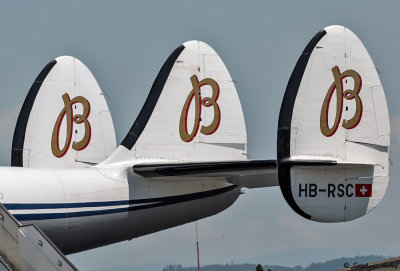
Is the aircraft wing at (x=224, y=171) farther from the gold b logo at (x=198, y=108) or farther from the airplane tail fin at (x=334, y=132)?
the gold b logo at (x=198, y=108)

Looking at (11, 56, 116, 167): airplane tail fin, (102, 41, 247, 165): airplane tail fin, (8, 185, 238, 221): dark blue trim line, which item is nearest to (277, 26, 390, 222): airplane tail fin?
(8, 185, 238, 221): dark blue trim line

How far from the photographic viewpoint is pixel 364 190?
25.0 m

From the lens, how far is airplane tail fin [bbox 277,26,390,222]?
24.8 metres

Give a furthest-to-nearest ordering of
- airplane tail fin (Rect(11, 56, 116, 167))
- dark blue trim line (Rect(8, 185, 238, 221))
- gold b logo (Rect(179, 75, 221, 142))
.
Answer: airplane tail fin (Rect(11, 56, 116, 167)) → gold b logo (Rect(179, 75, 221, 142)) → dark blue trim line (Rect(8, 185, 238, 221))

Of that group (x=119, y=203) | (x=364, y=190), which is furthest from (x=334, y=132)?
(x=119, y=203)

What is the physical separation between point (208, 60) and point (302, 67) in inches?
178

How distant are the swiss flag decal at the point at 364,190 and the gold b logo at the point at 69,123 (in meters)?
9.77

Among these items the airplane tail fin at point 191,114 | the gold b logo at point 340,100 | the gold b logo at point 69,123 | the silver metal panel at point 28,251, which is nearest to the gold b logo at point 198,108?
the airplane tail fin at point 191,114

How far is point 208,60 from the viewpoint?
29.5m

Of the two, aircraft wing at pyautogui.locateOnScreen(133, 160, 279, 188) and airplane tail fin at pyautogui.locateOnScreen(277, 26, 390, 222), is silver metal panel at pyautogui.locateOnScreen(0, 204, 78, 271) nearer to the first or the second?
airplane tail fin at pyautogui.locateOnScreen(277, 26, 390, 222)

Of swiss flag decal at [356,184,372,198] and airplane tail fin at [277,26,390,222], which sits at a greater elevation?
airplane tail fin at [277,26,390,222]

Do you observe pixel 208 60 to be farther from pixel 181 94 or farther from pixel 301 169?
pixel 301 169

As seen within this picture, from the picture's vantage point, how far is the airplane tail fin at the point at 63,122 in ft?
101

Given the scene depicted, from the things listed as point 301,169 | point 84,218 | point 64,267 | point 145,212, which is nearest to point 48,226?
point 84,218
